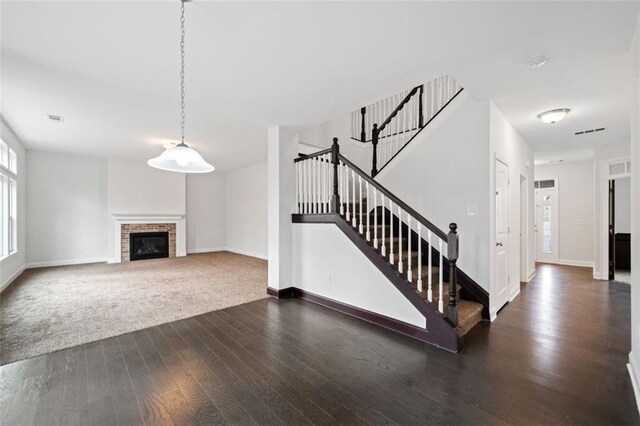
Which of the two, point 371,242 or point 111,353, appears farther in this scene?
point 371,242

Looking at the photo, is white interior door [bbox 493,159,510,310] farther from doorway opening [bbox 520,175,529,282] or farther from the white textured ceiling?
doorway opening [bbox 520,175,529,282]

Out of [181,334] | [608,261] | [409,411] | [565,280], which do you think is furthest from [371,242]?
[608,261]

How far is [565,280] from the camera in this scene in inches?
216

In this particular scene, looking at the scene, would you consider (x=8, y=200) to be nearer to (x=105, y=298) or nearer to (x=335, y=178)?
(x=105, y=298)

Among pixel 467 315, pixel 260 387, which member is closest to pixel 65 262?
pixel 260 387

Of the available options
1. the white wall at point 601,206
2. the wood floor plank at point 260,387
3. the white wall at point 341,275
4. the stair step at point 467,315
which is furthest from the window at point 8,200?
the white wall at point 601,206

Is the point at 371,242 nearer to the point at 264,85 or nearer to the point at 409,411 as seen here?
the point at 409,411

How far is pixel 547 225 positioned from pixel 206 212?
1041 cm

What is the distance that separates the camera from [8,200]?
17.1 feet

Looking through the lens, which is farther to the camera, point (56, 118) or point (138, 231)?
point (138, 231)

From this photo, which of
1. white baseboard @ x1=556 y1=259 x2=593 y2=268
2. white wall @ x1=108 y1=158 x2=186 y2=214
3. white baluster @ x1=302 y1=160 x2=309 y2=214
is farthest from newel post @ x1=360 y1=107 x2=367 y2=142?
white baseboard @ x1=556 y1=259 x2=593 y2=268

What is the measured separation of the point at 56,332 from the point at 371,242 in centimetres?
372

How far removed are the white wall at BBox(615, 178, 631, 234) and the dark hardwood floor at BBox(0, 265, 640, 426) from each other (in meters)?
4.91

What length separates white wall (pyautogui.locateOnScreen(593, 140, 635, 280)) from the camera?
544 centimetres
